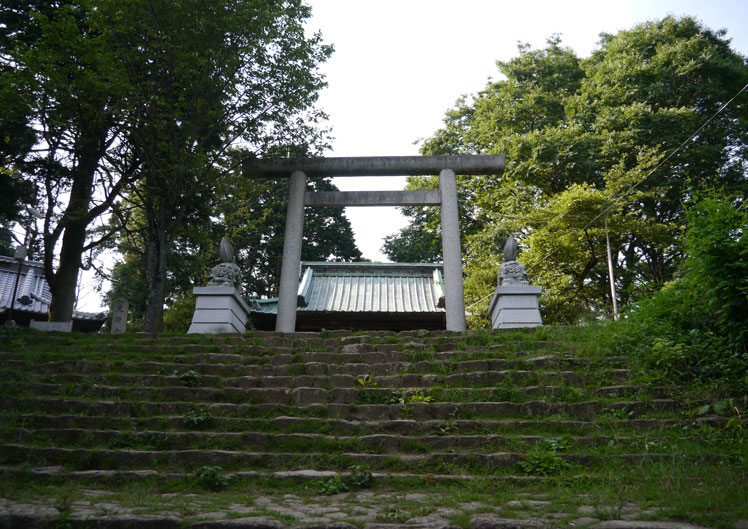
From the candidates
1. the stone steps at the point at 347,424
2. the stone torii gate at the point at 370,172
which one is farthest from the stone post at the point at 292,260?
the stone steps at the point at 347,424

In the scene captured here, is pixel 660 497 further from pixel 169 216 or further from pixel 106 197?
pixel 106 197

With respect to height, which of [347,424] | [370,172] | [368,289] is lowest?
[347,424]

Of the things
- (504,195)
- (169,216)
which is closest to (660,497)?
(169,216)

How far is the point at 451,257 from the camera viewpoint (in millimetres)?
11578

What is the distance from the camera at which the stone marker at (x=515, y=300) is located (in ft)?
32.1

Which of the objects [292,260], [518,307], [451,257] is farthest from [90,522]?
[451,257]

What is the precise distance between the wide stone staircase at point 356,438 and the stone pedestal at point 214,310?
75.7 inches

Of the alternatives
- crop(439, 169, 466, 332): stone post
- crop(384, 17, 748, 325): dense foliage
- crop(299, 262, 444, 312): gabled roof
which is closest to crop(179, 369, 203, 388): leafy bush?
crop(439, 169, 466, 332): stone post

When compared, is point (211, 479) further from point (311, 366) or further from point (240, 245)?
point (240, 245)

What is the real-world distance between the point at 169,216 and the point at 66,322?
3570mm

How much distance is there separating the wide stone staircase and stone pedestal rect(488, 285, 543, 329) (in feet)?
6.05

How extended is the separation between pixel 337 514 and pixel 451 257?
27.2 feet

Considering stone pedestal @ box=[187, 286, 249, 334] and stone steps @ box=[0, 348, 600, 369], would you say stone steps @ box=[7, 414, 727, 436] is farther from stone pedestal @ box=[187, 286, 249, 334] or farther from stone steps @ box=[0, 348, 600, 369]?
stone pedestal @ box=[187, 286, 249, 334]

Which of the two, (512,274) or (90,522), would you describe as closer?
(90,522)
